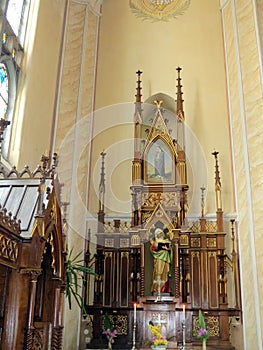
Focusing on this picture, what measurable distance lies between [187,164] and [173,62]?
281 cm

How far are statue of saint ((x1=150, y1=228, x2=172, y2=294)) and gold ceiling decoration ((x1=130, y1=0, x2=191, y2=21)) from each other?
6285 mm

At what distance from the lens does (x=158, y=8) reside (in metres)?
12.3

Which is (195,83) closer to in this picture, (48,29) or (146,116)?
(146,116)

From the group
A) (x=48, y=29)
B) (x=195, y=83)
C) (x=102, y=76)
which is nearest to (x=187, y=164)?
(x=195, y=83)

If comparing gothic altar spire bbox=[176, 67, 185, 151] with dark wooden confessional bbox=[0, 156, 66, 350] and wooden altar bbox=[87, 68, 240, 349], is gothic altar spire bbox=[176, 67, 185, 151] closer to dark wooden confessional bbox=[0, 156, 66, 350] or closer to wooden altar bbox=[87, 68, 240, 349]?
wooden altar bbox=[87, 68, 240, 349]

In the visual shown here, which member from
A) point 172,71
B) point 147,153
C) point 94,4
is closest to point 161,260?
point 147,153

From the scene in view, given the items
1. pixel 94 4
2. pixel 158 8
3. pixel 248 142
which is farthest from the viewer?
pixel 158 8

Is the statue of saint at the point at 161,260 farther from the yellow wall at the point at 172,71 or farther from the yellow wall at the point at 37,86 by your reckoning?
the yellow wall at the point at 37,86

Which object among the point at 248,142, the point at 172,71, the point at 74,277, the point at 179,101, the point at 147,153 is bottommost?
the point at 74,277

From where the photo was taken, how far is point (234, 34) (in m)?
10.7

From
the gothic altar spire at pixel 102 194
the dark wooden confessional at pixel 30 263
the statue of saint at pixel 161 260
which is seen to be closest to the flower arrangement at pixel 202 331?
the statue of saint at pixel 161 260

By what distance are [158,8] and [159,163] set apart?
16.2ft

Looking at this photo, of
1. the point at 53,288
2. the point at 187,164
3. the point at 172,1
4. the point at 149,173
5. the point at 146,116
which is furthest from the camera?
the point at 172,1

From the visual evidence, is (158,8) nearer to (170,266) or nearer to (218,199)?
(218,199)
